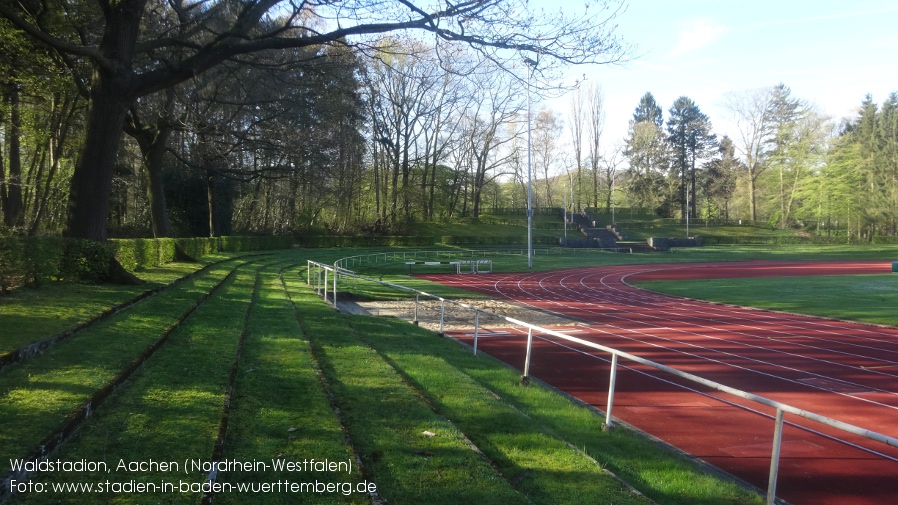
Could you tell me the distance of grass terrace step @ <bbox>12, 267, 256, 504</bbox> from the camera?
3621 mm

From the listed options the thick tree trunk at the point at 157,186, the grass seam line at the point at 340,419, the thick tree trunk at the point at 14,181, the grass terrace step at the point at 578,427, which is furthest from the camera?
the thick tree trunk at the point at 157,186

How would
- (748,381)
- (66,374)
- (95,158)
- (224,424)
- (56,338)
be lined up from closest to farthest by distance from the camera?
(224,424) < (66,374) < (56,338) < (748,381) < (95,158)

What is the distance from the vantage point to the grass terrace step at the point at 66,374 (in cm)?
421

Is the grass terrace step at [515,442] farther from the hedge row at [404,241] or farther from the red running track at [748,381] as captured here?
the hedge row at [404,241]

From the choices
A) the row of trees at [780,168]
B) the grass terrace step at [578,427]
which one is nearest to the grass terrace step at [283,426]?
the grass terrace step at [578,427]

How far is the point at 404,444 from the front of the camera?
491 cm

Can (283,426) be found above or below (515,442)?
above

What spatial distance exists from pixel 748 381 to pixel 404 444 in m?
7.36

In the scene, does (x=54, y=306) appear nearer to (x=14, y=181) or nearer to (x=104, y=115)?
(x=104, y=115)

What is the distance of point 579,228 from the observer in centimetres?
7538

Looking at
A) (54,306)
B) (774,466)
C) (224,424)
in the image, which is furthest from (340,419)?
(54,306)

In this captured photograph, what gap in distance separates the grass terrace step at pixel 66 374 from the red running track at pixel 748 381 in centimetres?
601

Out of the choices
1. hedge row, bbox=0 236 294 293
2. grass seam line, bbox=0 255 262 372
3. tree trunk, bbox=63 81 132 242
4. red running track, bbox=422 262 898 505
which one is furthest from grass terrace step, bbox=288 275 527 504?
tree trunk, bbox=63 81 132 242

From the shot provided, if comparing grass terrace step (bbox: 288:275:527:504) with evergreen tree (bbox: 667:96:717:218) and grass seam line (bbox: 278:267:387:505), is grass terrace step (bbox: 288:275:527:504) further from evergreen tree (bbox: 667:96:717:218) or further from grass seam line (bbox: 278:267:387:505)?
evergreen tree (bbox: 667:96:717:218)
